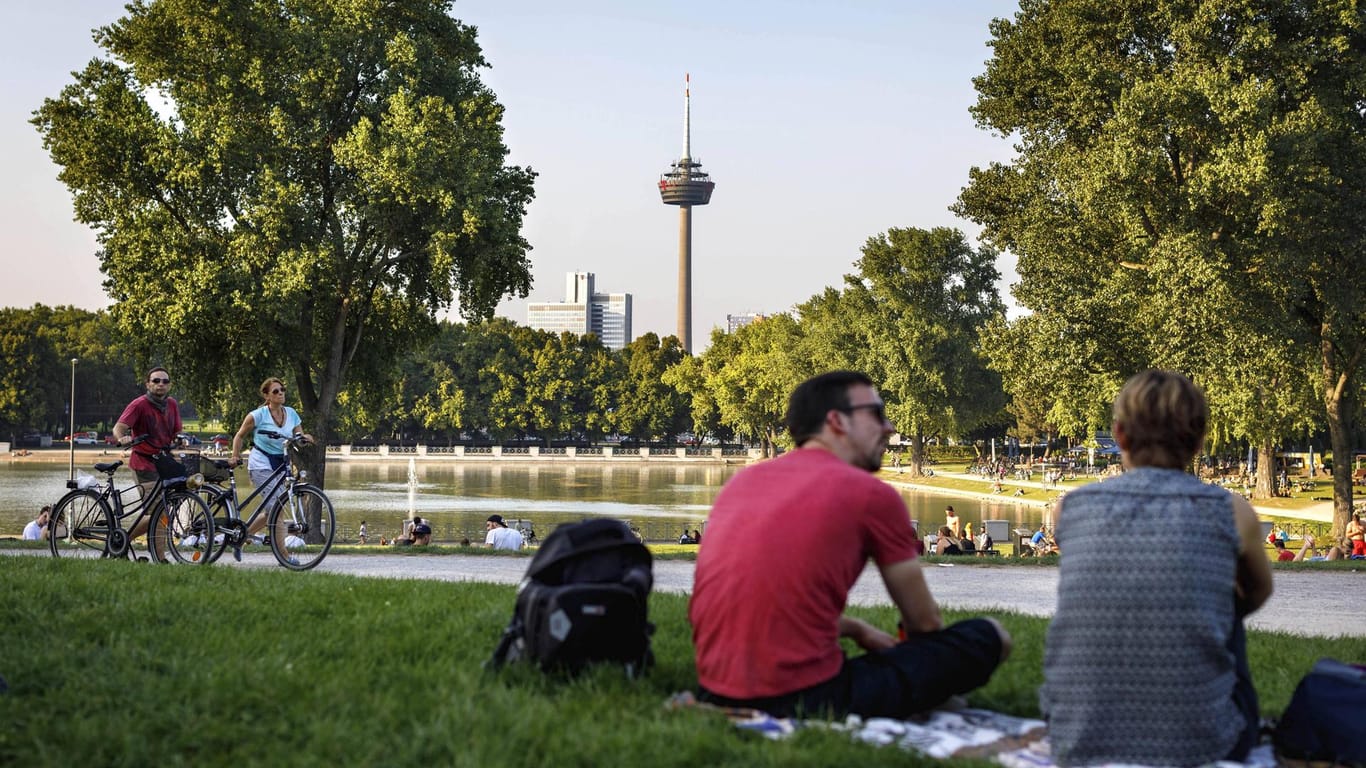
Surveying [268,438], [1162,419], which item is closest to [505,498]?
[268,438]

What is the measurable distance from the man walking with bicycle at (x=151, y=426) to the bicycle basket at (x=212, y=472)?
452mm

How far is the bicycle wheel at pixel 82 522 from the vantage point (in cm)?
1190

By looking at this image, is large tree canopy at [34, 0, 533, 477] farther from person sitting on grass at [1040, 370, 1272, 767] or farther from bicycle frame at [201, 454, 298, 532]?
person sitting on grass at [1040, 370, 1272, 767]

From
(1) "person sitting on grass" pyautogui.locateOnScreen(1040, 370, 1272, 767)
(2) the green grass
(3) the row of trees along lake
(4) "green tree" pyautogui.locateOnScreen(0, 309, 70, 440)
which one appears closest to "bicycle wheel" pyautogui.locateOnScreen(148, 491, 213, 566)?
(2) the green grass

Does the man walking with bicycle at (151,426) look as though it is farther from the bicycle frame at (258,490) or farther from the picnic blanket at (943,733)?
the picnic blanket at (943,733)

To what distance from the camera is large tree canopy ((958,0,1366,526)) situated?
21688 mm

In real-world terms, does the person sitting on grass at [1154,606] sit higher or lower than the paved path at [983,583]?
higher

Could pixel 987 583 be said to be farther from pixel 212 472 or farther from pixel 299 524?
pixel 212 472

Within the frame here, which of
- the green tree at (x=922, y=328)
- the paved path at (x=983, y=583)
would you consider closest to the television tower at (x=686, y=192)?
the green tree at (x=922, y=328)

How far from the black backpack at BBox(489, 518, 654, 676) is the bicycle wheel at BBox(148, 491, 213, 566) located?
7.27 metres

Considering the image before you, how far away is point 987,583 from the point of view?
13.4m

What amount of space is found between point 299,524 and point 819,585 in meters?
8.39

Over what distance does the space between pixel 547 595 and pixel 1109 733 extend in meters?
2.11

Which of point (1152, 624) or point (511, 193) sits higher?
point (511, 193)
